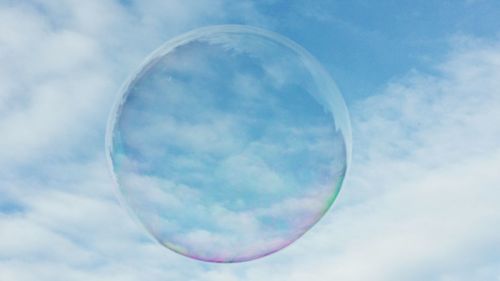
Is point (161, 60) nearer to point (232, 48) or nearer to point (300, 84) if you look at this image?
point (232, 48)

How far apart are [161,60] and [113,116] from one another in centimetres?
144

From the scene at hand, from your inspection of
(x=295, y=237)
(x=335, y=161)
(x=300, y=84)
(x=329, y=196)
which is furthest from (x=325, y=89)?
(x=295, y=237)

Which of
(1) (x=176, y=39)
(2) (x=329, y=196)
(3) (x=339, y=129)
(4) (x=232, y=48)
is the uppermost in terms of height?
(1) (x=176, y=39)

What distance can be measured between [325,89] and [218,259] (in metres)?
3.72

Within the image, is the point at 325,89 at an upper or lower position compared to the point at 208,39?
lower

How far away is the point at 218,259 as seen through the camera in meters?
10.0

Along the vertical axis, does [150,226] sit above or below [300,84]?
below

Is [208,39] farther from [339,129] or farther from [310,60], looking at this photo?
[339,129]

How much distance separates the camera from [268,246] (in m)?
9.93

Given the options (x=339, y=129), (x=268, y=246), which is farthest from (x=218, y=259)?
(x=339, y=129)

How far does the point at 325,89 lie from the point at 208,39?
7.51 feet

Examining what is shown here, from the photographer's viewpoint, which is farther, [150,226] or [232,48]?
[150,226]

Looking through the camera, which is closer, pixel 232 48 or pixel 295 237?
pixel 232 48

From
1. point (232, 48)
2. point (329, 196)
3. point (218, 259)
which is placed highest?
point (232, 48)
